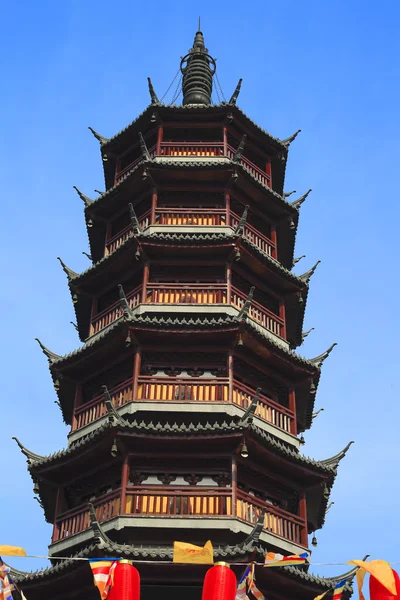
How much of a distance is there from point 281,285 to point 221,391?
618 centimetres

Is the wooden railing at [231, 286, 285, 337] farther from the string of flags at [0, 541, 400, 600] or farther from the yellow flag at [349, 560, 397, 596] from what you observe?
the yellow flag at [349, 560, 397, 596]

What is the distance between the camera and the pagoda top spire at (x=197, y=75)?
36625mm

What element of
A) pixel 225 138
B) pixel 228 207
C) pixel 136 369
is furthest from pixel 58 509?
pixel 225 138

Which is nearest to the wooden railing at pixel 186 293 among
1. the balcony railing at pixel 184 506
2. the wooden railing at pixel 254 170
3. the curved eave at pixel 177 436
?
the curved eave at pixel 177 436

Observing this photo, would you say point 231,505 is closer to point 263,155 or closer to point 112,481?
point 112,481

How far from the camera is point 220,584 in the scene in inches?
705

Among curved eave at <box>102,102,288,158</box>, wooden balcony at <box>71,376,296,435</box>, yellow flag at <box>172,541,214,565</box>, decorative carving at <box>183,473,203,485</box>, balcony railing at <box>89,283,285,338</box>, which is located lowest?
yellow flag at <box>172,541,214,565</box>

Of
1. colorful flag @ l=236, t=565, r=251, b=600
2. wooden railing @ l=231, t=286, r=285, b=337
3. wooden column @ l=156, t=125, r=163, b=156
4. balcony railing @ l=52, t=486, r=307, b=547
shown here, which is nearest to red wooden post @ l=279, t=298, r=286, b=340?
wooden railing @ l=231, t=286, r=285, b=337

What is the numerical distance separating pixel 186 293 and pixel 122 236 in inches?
172

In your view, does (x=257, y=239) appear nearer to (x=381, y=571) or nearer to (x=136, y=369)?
(x=136, y=369)

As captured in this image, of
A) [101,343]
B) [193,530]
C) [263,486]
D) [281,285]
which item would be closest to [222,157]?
[281,285]

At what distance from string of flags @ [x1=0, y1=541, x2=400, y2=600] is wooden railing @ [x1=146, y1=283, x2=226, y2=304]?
9597 mm

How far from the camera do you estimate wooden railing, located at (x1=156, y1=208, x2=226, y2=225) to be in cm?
2928

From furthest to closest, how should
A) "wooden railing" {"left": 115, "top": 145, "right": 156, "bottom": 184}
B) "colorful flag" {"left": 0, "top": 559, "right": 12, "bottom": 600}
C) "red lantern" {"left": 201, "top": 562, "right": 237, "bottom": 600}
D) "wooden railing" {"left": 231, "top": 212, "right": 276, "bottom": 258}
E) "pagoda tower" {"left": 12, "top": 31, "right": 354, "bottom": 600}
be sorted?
"wooden railing" {"left": 115, "top": 145, "right": 156, "bottom": 184} < "wooden railing" {"left": 231, "top": 212, "right": 276, "bottom": 258} < "pagoda tower" {"left": 12, "top": 31, "right": 354, "bottom": 600} < "colorful flag" {"left": 0, "top": 559, "right": 12, "bottom": 600} < "red lantern" {"left": 201, "top": 562, "right": 237, "bottom": 600}
